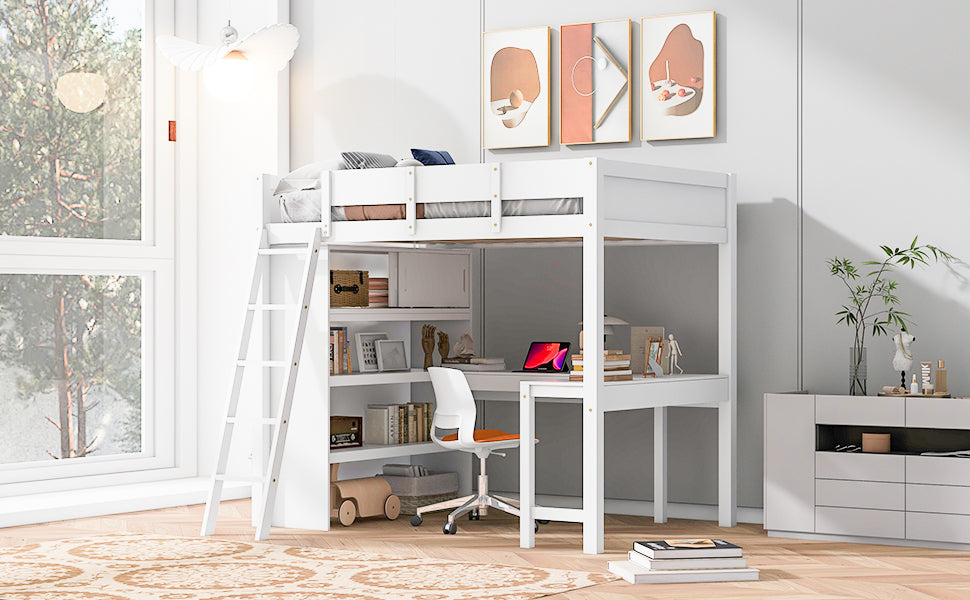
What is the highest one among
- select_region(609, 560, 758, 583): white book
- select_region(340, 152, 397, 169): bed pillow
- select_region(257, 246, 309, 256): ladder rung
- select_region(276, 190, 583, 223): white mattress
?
select_region(340, 152, 397, 169): bed pillow

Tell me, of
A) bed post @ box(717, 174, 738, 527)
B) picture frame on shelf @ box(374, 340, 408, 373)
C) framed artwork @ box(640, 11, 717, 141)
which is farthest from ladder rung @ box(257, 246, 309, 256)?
bed post @ box(717, 174, 738, 527)

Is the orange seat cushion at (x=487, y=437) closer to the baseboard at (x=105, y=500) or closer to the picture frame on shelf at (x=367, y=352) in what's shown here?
the picture frame on shelf at (x=367, y=352)

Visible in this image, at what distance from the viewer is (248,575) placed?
4.58 meters

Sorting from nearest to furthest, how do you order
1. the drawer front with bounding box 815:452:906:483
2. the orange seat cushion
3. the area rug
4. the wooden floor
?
1. the area rug
2. the wooden floor
3. the drawer front with bounding box 815:452:906:483
4. the orange seat cushion

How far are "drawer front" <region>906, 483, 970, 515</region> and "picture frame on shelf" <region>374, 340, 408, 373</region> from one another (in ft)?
7.70

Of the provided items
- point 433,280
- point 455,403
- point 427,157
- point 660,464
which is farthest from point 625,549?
point 427,157

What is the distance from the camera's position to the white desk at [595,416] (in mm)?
5031

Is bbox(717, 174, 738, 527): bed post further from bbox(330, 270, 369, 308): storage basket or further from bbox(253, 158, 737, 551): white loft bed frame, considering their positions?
bbox(330, 270, 369, 308): storage basket

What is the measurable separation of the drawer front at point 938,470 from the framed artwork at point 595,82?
2.00 m

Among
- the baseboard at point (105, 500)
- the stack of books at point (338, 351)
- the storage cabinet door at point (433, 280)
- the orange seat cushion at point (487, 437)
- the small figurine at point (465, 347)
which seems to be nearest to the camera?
the orange seat cushion at point (487, 437)

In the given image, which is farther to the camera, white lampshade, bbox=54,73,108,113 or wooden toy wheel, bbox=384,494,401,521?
white lampshade, bbox=54,73,108,113

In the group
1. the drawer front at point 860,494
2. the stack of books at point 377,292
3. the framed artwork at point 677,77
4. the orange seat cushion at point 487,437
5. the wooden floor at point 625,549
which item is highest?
the framed artwork at point 677,77

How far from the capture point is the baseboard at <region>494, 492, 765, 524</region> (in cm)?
592

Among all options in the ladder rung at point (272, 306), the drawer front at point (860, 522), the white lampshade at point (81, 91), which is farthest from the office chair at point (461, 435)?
the white lampshade at point (81, 91)
